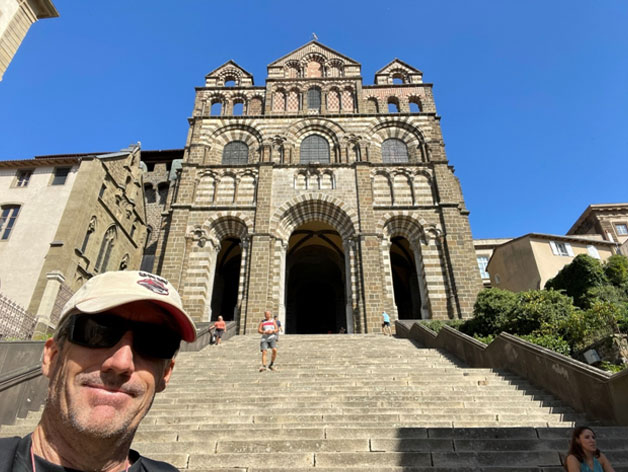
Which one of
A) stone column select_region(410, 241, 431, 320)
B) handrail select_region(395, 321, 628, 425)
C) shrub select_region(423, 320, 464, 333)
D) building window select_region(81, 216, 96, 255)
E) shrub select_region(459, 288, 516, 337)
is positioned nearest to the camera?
handrail select_region(395, 321, 628, 425)

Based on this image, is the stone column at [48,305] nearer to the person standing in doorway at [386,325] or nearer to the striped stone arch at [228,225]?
the striped stone arch at [228,225]

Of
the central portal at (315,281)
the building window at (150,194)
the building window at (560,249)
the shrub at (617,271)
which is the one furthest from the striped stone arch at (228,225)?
the building window at (560,249)

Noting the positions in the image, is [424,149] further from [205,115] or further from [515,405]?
[515,405]

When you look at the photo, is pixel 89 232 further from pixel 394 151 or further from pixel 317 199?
pixel 394 151

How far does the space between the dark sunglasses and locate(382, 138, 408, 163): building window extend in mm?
20396

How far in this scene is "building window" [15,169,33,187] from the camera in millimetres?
17938

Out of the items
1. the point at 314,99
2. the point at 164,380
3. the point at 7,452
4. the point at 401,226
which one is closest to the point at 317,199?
the point at 401,226

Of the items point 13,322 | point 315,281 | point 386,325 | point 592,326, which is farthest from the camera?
point 315,281

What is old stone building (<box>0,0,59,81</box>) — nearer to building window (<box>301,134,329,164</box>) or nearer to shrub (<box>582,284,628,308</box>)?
building window (<box>301,134,329,164</box>)

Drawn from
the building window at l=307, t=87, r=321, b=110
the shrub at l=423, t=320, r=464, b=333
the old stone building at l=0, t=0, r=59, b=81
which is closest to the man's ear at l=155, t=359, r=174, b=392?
the old stone building at l=0, t=0, r=59, b=81

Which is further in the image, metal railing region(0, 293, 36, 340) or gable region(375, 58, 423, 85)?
gable region(375, 58, 423, 85)

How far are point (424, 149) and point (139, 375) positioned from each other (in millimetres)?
21330

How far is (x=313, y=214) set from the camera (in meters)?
19.1

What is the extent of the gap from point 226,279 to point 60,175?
36.7 feet
